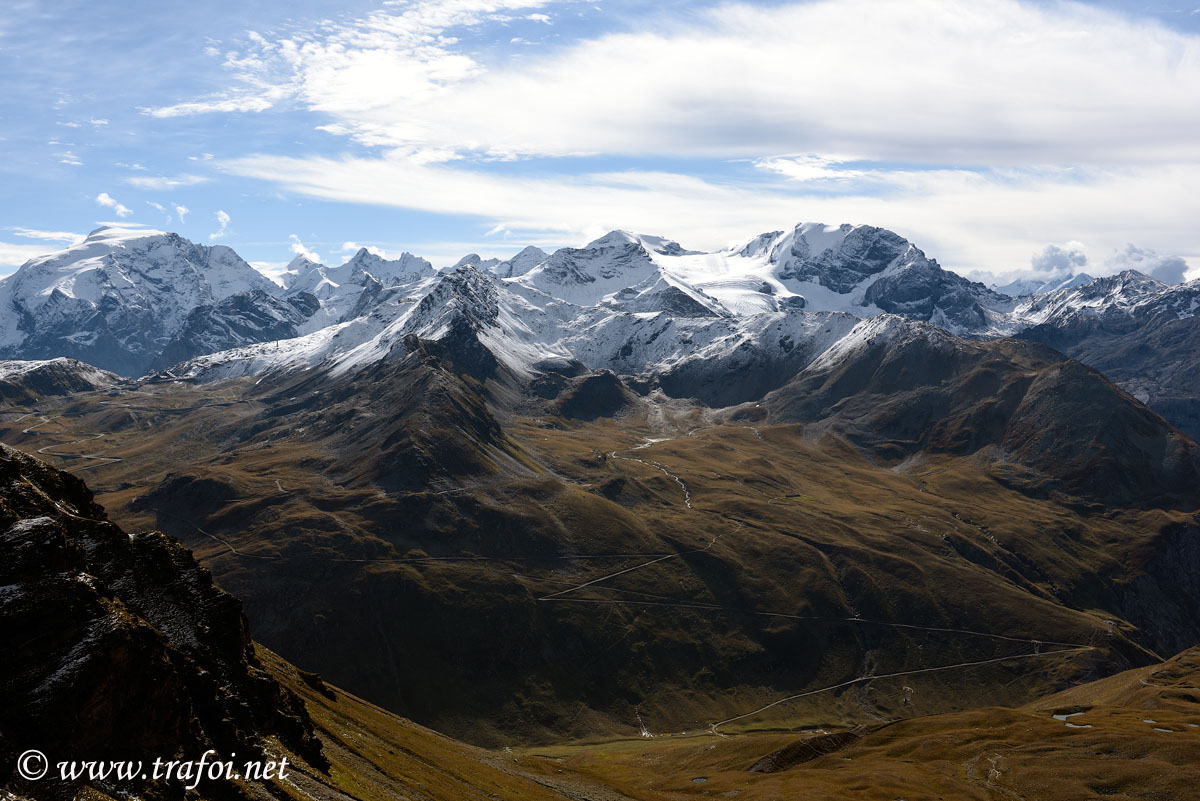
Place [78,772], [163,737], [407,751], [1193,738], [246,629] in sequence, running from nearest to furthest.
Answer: [78,772] < [163,737] < [246,629] < [407,751] < [1193,738]

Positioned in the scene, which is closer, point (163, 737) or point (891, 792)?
point (163, 737)

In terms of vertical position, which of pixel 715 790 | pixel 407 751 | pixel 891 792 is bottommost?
pixel 715 790

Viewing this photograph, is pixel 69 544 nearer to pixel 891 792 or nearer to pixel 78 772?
pixel 78 772

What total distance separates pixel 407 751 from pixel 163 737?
194 feet

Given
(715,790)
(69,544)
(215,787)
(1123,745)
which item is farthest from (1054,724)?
(69,544)

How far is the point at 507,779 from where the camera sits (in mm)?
129750

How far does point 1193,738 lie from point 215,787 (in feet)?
528

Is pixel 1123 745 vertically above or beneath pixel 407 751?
beneath

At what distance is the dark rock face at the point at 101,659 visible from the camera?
59.8m

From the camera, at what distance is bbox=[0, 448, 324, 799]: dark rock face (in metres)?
59.8

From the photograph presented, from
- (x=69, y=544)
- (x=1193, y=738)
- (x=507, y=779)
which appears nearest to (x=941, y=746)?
(x=1193, y=738)

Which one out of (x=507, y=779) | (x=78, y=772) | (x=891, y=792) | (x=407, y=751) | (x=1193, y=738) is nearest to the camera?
(x=78, y=772)

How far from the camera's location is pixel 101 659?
6256cm

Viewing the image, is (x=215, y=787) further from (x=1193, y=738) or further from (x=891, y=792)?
(x=1193, y=738)
